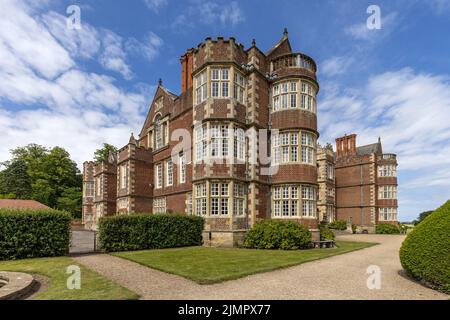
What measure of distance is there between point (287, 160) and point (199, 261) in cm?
1054

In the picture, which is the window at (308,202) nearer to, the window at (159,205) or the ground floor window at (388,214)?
the window at (159,205)

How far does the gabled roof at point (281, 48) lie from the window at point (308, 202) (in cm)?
1062

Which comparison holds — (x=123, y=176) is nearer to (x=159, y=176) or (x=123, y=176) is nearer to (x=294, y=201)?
(x=159, y=176)

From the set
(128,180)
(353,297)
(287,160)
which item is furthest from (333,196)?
(353,297)

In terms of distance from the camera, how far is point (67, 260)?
12633mm

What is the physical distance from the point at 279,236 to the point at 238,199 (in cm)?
368

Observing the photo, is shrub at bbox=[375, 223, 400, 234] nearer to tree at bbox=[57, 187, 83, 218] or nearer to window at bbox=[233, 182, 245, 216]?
window at bbox=[233, 182, 245, 216]

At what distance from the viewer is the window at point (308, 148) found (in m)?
20.2

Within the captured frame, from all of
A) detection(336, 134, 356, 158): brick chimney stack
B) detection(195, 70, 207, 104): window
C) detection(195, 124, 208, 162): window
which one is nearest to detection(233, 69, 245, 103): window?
detection(195, 70, 207, 104): window

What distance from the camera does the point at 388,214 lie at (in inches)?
1614

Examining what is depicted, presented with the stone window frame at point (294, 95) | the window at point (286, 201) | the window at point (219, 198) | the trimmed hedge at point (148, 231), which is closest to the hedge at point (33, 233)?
the trimmed hedge at point (148, 231)

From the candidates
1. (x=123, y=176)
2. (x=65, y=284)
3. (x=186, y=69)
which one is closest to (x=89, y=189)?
(x=123, y=176)

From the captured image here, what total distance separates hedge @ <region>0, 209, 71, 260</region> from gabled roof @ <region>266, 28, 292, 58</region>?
59.0ft
